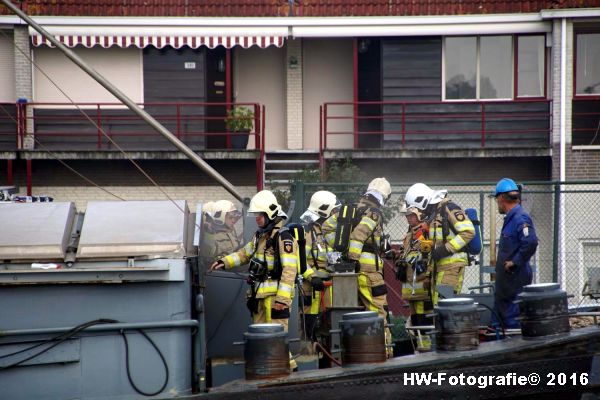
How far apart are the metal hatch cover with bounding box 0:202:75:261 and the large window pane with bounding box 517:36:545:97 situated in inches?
654

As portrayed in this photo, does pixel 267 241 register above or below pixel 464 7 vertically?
below

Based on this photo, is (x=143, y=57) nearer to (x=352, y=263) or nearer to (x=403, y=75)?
(x=403, y=75)

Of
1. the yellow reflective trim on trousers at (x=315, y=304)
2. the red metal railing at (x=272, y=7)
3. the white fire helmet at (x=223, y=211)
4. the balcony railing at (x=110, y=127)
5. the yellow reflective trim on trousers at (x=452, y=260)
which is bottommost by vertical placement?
the yellow reflective trim on trousers at (x=315, y=304)

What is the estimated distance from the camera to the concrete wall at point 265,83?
23.3m

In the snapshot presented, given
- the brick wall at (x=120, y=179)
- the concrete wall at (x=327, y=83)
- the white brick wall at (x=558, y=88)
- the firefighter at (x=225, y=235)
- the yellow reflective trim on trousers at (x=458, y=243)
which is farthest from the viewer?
the concrete wall at (x=327, y=83)

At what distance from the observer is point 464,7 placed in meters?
21.8

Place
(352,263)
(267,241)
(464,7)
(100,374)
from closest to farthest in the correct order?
(100,374) → (267,241) → (352,263) → (464,7)

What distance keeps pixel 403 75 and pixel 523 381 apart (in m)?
15.6

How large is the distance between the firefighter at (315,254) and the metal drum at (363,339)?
78.0 inches

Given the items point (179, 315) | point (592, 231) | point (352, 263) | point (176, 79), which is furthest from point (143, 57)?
point (179, 315)

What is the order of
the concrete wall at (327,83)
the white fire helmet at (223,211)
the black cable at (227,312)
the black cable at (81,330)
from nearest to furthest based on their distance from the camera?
the black cable at (81,330)
the black cable at (227,312)
the white fire helmet at (223,211)
the concrete wall at (327,83)

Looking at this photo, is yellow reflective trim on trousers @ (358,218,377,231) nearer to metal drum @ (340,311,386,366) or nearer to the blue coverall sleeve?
the blue coverall sleeve

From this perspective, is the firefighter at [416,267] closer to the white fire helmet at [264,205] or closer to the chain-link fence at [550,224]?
the white fire helmet at [264,205]

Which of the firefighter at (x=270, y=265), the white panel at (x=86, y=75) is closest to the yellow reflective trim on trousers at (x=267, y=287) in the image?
the firefighter at (x=270, y=265)
